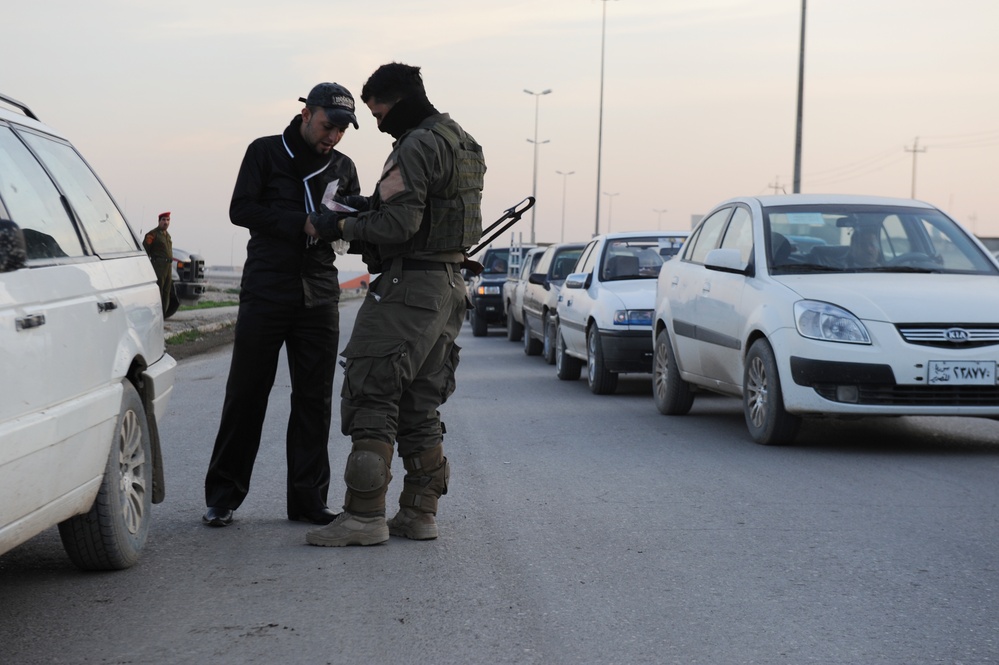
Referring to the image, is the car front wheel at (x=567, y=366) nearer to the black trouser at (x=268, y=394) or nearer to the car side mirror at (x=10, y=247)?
the black trouser at (x=268, y=394)

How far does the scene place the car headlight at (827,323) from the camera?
8133mm

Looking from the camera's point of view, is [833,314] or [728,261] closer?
[833,314]

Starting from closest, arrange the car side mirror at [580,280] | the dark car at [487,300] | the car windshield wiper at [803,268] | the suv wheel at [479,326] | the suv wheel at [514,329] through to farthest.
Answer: the car windshield wiper at [803,268]
the car side mirror at [580,280]
the suv wheel at [514,329]
the dark car at [487,300]
the suv wheel at [479,326]

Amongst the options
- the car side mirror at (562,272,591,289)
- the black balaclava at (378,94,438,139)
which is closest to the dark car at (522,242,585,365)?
the car side mirror at (562,272,591,289)

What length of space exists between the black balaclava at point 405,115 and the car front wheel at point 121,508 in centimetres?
148

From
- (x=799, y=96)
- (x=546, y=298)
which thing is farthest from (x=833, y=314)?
(x=799, y=96)

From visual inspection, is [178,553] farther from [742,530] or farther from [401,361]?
[742,530]

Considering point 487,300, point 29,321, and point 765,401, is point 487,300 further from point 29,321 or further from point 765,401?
point 29,321

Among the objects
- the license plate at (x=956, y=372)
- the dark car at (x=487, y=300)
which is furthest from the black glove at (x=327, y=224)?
the dark car at (x=487, y=300)

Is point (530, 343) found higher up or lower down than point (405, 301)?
lower down

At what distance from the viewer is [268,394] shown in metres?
5.94

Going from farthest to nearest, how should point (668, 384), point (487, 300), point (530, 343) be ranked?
point (487, 300)
point (530, 343)
point (668, 384)

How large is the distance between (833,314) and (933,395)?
750mm

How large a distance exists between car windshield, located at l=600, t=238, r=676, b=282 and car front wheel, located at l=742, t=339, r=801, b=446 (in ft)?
14.2
